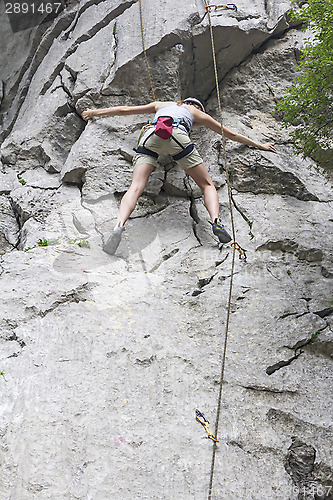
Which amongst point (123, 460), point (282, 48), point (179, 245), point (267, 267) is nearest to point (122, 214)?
point (179, 245)

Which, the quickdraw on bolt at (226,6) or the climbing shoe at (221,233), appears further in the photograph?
the quickdraw on bolt at (226,6)

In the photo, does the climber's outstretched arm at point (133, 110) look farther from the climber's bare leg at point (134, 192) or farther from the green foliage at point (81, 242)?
the green foliage at point (81, 242)

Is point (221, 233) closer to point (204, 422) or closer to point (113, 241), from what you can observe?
point (113, 241)

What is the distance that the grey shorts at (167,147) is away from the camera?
4.91 m

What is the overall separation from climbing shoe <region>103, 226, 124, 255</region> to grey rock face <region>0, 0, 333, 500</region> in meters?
0.12

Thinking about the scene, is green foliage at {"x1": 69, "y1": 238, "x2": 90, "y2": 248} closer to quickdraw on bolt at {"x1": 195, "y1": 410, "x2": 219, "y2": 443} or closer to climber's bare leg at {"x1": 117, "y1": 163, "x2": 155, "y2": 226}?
climber's bare leg at {"x1": 117, "y1": 163, "x2": 155, "y2": 226}

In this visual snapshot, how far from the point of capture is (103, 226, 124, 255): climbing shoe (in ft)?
14.7

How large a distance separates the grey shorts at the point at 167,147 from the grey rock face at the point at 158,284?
0.55 metres

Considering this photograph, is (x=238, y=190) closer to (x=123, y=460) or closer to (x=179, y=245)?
(x=179, y=245)

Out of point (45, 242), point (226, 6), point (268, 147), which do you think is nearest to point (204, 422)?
point (45, 242)

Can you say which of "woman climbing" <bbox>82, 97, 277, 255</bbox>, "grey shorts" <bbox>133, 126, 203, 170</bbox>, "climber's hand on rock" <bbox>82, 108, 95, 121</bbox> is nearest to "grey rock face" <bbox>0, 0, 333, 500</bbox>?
"climber's hand on rock" <bbox>82, 108, 95, 121</bbox>

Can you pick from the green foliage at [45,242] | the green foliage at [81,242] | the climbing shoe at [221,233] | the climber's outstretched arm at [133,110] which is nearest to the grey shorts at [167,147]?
the climber's outstretched arm at [133,110]

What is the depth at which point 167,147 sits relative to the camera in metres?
4.94

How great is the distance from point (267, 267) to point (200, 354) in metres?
1.47
